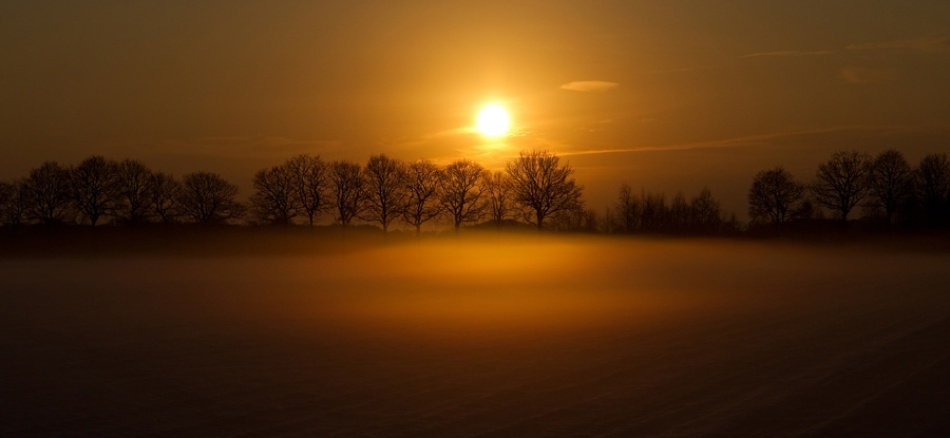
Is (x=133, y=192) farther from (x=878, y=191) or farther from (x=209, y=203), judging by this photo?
(x=878, y=191)

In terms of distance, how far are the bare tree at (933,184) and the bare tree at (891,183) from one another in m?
0.82

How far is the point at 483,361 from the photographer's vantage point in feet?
36.9

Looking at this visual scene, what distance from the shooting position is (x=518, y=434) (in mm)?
7496

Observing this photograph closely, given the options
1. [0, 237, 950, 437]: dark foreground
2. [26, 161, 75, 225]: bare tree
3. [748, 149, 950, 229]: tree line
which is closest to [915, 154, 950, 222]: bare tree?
[748, 149, 950, 229]: tree line

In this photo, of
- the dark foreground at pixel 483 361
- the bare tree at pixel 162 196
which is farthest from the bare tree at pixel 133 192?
the dark foreground at pixel 483 361

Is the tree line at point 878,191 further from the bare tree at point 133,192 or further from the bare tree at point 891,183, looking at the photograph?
the bare tree at point 133,192

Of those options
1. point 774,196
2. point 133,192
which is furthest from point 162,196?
point 774,196

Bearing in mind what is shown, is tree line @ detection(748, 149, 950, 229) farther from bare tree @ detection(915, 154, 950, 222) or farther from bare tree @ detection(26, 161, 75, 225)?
bare tree @ detection(26, 161, 75, 225)

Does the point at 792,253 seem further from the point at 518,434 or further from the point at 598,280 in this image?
the point at 518,434

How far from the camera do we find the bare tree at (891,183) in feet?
219

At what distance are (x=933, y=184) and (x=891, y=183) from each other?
128 inches

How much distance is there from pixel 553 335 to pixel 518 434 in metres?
6.33

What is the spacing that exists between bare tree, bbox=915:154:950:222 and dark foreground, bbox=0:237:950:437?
4721 centimetres

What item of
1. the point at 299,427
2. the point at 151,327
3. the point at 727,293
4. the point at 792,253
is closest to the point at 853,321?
the point at 727,293
